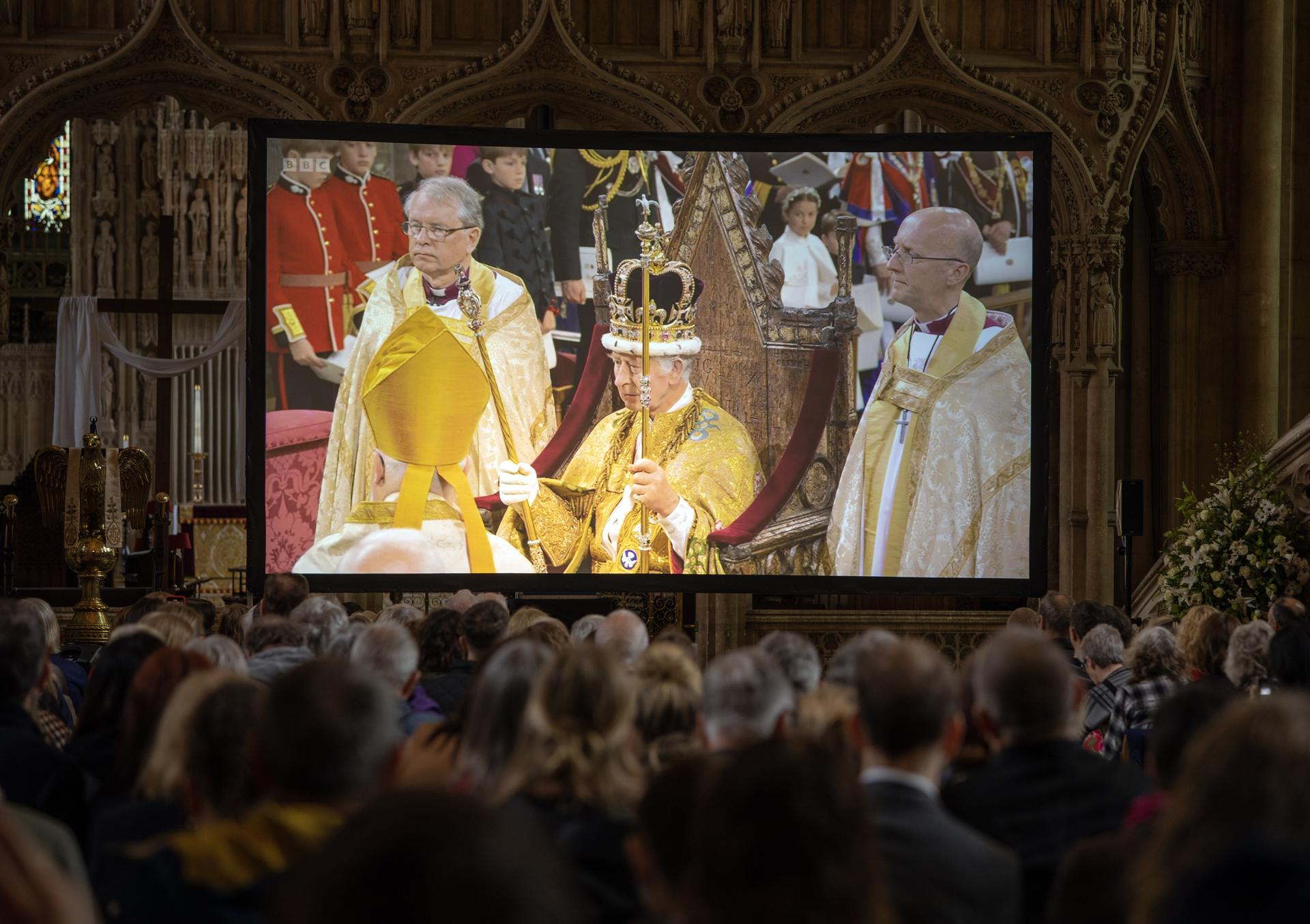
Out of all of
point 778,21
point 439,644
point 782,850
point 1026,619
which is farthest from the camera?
point 778,21

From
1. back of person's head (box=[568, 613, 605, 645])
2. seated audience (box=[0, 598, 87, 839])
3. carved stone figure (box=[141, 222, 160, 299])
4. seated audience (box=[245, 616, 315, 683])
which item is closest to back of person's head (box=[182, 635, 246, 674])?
seated audience (box=[0, 598, 87, 839])

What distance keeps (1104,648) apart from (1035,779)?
259 cm

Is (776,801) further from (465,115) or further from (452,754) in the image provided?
(465,115)

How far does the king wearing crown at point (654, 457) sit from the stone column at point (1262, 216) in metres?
5.19

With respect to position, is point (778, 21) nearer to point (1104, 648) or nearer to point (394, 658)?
point (1104, 648)

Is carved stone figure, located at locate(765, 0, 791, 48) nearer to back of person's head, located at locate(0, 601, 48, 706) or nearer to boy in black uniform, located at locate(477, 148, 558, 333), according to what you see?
boy in black uniform, located at locate(477, 148, 558, 333)

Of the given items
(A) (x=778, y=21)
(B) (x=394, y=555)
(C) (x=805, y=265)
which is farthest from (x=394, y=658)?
(A) (x=778, y=21)

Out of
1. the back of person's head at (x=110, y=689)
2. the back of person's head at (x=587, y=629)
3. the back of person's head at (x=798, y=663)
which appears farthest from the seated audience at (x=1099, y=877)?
the back of person's head at (x=587, y=629)

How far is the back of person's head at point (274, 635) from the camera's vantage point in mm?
4992

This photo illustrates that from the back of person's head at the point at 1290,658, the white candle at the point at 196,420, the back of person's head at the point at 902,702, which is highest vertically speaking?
the white candle at the point at 196,420

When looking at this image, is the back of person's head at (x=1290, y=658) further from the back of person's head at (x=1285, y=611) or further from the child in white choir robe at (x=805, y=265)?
the child in white choir robe at (x=805, y=265)

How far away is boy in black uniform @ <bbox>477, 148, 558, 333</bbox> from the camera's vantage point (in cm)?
945

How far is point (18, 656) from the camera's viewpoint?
142 inches

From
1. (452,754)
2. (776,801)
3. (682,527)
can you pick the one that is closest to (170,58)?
(682,527)
